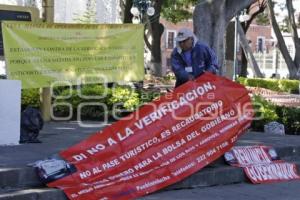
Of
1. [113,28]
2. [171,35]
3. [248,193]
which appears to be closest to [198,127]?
[248,193]

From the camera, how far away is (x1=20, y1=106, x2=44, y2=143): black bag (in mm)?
8320

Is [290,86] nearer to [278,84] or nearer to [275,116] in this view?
[278,84]

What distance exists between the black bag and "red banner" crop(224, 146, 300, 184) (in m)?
2.72

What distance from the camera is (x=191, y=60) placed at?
8234 millimetres

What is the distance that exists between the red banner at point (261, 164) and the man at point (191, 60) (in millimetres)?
1197

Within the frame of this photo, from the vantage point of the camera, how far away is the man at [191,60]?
8.16 metres

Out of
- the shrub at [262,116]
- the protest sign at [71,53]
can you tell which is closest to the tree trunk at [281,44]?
the shrub at [262,116]

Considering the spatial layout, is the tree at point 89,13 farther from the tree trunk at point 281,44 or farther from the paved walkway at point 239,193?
the paved walkway at point 239,193

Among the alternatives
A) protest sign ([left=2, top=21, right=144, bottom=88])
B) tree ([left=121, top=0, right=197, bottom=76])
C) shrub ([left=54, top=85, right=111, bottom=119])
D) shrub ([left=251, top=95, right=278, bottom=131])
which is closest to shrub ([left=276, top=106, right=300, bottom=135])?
shrub ([left=251, top=95, right=278, bottom=131])

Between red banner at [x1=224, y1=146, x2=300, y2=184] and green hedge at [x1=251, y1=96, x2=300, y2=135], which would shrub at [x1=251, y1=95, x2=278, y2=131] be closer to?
green hedge at [x1=251, y1=96, x2=300, y2=135]

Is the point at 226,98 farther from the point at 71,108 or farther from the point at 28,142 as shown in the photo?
the point at 71,108

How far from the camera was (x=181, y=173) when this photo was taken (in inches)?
285

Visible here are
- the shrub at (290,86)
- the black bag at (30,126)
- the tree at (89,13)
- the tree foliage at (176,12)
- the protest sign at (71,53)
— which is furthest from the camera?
the tree foliage at (176,12)

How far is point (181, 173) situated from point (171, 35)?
6804 centimetres
